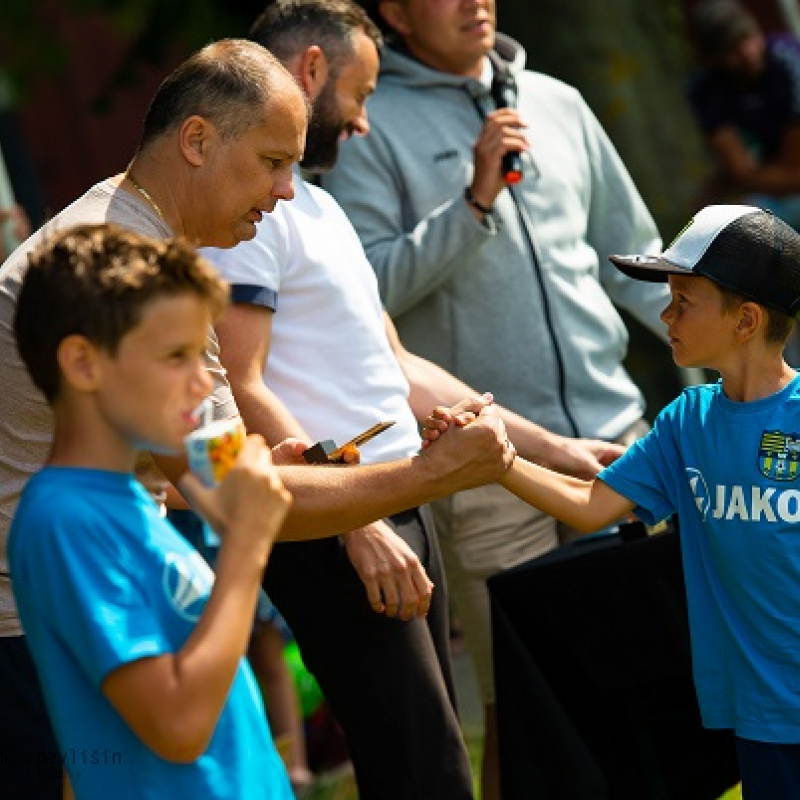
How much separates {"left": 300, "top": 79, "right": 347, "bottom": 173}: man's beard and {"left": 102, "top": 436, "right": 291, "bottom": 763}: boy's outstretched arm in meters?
1.87

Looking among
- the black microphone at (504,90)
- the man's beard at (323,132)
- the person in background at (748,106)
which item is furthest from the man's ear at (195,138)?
the person in background at (748,106)

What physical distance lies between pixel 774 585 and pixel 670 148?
502 cm

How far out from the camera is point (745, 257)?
3.88 m

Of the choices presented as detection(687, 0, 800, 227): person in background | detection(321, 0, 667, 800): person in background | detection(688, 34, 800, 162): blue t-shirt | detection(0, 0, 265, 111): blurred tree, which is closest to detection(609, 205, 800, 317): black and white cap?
detection(321, 0, 667, 800): person in background

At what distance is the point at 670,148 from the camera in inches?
335

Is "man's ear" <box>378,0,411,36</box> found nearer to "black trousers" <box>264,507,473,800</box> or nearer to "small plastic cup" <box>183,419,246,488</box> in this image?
"black trousers" <box>264,507,473,800</box>

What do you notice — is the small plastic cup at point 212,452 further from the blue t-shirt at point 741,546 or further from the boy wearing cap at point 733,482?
the blue t-shirt at point 741,546

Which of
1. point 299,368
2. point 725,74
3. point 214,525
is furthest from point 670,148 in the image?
point 214,525

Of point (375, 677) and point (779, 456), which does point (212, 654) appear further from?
point (779, 456)

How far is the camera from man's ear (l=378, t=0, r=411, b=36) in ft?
17.1

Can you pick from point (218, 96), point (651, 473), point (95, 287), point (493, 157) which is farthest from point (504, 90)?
point (95, 287)

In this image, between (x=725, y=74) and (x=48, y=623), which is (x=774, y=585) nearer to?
(x=48, y=623)

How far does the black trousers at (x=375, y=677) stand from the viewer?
3.98 meters

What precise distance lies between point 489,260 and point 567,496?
4.11ft
